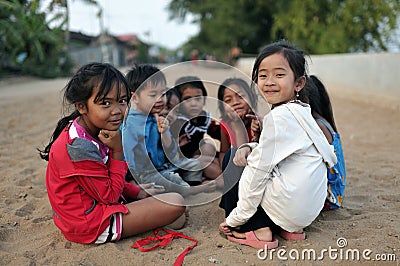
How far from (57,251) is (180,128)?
5.23 feet

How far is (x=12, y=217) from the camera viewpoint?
269 cm

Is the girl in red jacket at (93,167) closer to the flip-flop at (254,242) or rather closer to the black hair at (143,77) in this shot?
the flip-flop at (254,242)

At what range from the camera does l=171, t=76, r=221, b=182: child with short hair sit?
353 centimetres

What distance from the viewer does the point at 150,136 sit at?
3172 millimetres

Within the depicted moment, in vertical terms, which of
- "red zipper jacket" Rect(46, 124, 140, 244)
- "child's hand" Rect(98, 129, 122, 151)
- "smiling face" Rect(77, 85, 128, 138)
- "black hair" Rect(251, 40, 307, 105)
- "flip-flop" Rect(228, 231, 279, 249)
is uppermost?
"black hair" Rect(251, 40, 307, 105)

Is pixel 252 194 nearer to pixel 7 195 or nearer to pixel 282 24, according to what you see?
pixel 7 195

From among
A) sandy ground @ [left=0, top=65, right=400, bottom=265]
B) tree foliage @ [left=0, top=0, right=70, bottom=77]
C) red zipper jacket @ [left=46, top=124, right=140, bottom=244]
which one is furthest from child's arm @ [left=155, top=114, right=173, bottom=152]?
tree foliage @ [left=0, top=0, right=70, bottom=77]

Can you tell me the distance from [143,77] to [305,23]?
15.4 m

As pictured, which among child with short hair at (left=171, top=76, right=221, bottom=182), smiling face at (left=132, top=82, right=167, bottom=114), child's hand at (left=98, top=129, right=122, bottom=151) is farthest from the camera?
child with short hair at (left=171, top=76, right=221, bottom=182)

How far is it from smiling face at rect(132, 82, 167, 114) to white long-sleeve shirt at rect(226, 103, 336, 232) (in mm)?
1216

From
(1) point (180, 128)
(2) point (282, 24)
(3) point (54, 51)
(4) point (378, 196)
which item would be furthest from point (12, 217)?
(2) point (282, 24)

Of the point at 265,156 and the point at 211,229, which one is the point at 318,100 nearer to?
the point at 265,156

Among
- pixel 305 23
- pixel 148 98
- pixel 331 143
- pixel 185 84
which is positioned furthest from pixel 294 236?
pixel 305 23

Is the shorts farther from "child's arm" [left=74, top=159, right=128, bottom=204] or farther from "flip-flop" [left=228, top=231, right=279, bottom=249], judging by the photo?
"flip-flop" [left=228, top=231, right=279, bottom=249]
